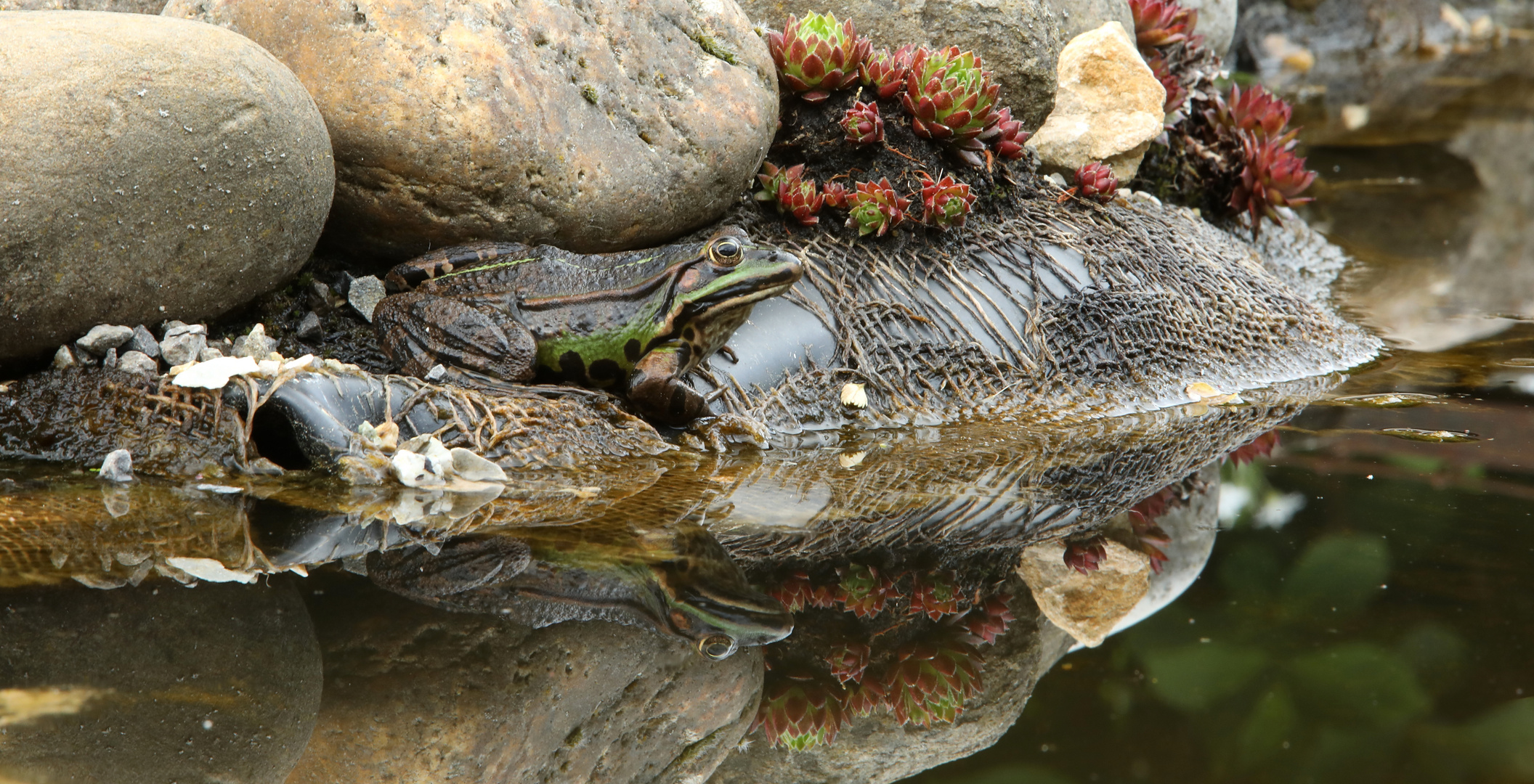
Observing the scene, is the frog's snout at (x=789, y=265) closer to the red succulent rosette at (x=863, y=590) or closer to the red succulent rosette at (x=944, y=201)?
the red succulent rosette at (x=944, y=201)

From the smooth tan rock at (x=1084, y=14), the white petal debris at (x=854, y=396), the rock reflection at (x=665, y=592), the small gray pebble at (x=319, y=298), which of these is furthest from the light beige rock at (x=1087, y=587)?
the smooth tan rock at (x=1084, y=14)

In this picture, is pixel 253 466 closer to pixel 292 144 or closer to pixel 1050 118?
pixel 292 144

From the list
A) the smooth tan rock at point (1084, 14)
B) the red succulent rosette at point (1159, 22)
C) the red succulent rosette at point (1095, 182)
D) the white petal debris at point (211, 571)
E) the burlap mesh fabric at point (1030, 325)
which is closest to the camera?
the white petal debris at point (211, 571)

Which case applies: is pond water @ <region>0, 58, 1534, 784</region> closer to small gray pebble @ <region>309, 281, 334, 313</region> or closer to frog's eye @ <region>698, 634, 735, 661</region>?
frog's eye @ <region>698, 634, 735, 661</region>

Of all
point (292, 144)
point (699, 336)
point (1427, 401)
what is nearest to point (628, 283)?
point (699, 336)

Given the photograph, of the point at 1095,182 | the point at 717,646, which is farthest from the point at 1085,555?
the point at 1095,182

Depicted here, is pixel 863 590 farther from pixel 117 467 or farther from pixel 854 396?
pixel 117 467

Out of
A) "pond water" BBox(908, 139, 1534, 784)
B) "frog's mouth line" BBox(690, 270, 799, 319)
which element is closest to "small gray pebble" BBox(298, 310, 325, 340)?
"frog's mouth line" BBox(690, 270, 799, 319)
